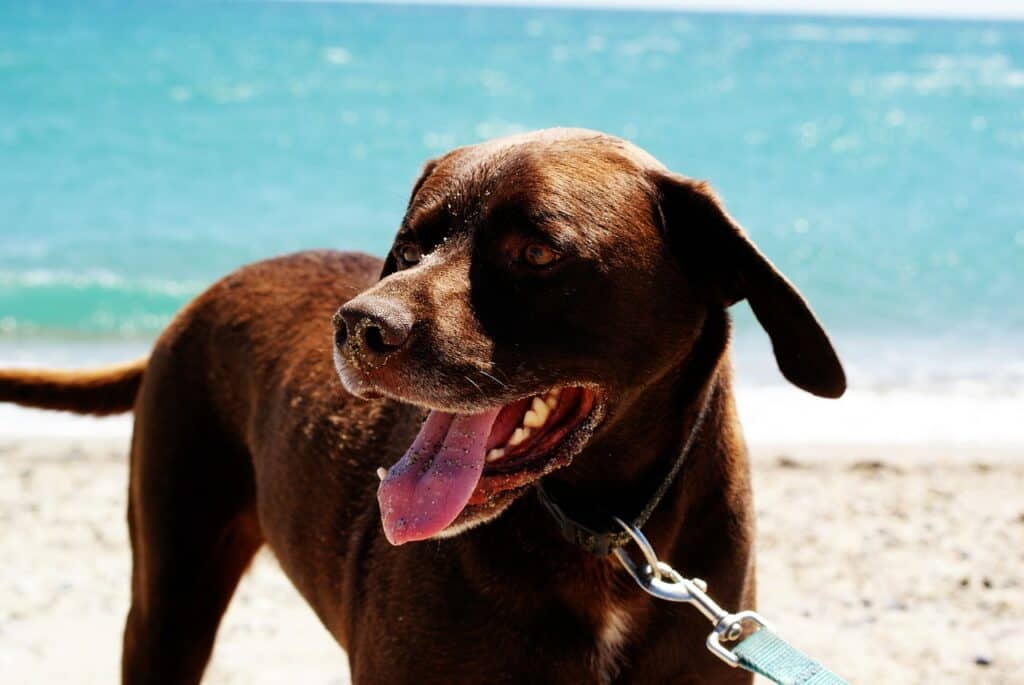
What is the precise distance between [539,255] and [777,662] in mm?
965

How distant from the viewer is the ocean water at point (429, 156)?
40.5 ft

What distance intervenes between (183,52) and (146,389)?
32.9 meters

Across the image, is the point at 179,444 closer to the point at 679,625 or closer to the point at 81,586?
the point at 679,625

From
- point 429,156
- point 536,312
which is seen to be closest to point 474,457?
point 536,312

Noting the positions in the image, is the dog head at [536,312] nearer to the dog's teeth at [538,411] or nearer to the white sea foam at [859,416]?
the dog's teeth at [538,411]

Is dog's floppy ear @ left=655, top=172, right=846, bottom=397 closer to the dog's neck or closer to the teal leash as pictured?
the dog's neck

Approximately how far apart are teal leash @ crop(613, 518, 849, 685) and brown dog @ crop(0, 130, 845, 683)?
93 millimetres

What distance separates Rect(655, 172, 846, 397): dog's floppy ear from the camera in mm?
2783

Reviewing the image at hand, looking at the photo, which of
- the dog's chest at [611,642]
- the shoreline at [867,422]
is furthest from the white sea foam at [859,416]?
the dog's chest at [611,642]

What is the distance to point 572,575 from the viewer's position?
284 cm

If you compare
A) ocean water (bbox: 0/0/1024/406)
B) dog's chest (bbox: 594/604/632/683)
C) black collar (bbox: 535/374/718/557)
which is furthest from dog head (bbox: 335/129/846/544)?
ocean water (bbox: 0/0/1024/406)

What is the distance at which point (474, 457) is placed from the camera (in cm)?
271

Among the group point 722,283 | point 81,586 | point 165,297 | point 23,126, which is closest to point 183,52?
point 23,126

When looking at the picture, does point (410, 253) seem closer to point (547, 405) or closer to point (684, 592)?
point (547, 405)
